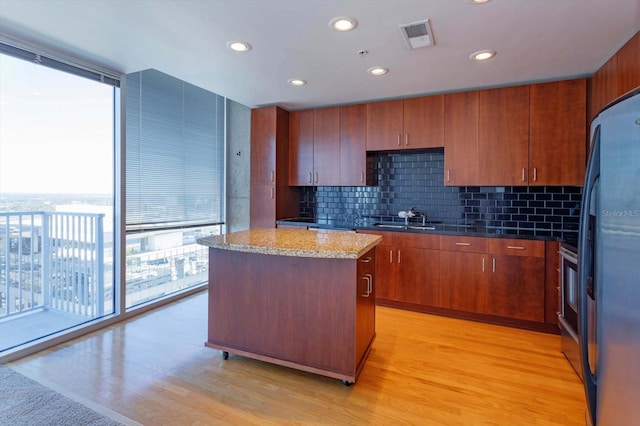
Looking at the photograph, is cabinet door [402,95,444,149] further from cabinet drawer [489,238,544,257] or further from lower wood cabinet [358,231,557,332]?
cabinet drawer [489,238,544,257]

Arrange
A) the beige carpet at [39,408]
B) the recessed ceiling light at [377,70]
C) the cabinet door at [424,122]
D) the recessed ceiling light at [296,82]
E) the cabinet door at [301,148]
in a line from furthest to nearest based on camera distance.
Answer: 1. the cabinet door at [301,148]
2. the cabinet door at [424,122]
3. the recessed ceiling light at [296,82]
4. the recessed ceiling light at [377,70]
5. the beige carpet at [39,408]

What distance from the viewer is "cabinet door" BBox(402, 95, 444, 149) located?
12.0 feet

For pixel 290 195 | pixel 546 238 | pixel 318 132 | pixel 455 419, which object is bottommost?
pixel 455 419

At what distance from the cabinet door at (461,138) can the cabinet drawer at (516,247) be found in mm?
724

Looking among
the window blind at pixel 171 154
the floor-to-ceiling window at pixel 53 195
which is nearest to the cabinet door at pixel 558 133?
the window blind at pixel 171 154

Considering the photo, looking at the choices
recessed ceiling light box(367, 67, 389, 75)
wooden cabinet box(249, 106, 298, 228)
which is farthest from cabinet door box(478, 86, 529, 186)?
wooden cabinet box(249, 106, 298, 228)

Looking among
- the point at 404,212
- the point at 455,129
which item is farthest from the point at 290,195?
the point at 455,129

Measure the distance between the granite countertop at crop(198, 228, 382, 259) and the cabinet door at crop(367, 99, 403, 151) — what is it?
1774 mm

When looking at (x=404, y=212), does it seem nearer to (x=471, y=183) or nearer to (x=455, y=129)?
(x=471, y=183)

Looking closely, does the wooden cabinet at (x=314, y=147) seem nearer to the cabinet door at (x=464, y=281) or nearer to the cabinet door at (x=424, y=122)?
the cabinet door at (x=424, y=122)

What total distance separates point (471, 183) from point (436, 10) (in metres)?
2.02

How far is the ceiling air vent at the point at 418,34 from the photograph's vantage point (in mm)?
2238

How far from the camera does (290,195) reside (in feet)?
15.1

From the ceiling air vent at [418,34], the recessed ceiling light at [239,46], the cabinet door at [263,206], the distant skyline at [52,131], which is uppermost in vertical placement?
the recessed ceiling light at [239,46]
